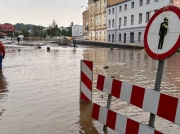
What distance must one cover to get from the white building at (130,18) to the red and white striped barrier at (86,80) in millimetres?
38144

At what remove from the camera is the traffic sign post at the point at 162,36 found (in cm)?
335

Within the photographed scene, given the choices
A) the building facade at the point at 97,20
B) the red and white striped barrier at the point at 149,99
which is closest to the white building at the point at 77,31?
the building facade at the point at 97,20

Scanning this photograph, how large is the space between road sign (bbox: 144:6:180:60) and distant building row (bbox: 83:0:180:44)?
37840mm

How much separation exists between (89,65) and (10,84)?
4.83 m

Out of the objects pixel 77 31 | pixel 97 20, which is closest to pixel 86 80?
pixel 97 20

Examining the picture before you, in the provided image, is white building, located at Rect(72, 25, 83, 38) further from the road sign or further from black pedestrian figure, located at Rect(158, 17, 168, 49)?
black pedestrian figure, located at Rect(158, 17, 168, 49)

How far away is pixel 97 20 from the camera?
73625mm

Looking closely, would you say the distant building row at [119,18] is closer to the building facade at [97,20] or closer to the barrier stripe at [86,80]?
the building facade at [97,20]

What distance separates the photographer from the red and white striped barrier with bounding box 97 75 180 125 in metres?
3.16

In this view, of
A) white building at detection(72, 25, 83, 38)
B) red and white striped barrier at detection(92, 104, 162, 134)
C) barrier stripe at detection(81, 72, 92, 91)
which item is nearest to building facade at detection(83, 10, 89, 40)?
white building at detection(72, 25, 83, 38)

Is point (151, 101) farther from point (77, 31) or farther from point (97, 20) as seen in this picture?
point (77, 31)

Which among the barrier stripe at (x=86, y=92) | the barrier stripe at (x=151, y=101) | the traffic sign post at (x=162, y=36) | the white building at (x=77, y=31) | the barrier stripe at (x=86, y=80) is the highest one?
the white building at (x=77, y=31)

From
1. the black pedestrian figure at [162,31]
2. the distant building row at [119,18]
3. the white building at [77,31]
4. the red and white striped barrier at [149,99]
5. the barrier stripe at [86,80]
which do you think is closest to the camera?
the red and white striped barrier at [149,99]

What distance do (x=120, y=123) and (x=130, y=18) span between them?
51.7 metres
